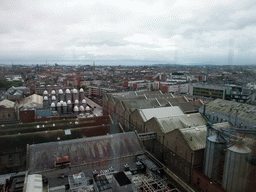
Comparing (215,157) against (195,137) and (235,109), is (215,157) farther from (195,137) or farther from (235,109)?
(235,109)

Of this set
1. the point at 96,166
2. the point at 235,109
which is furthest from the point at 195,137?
the point at 235,109

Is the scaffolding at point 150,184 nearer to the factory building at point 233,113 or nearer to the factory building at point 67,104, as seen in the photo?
the factory building at point 233,113

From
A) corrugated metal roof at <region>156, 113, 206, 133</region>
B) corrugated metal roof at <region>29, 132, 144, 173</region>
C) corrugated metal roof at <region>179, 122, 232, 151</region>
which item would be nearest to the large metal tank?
corrugated metal roof at <region>179, 122, 232, 151</region>

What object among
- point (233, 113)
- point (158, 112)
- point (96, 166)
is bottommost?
point (96, 166)

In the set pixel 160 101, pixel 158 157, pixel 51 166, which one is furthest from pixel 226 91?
pixel 51 166

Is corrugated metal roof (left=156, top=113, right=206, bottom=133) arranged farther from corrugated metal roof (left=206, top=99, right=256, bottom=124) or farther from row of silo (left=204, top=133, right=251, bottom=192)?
row of silo (left=204, top=133, right=251, bottom=192)

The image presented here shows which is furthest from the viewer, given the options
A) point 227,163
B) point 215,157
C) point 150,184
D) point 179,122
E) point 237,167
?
point 179,122

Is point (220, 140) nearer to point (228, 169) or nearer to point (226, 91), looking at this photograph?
A: point (228, 169)
